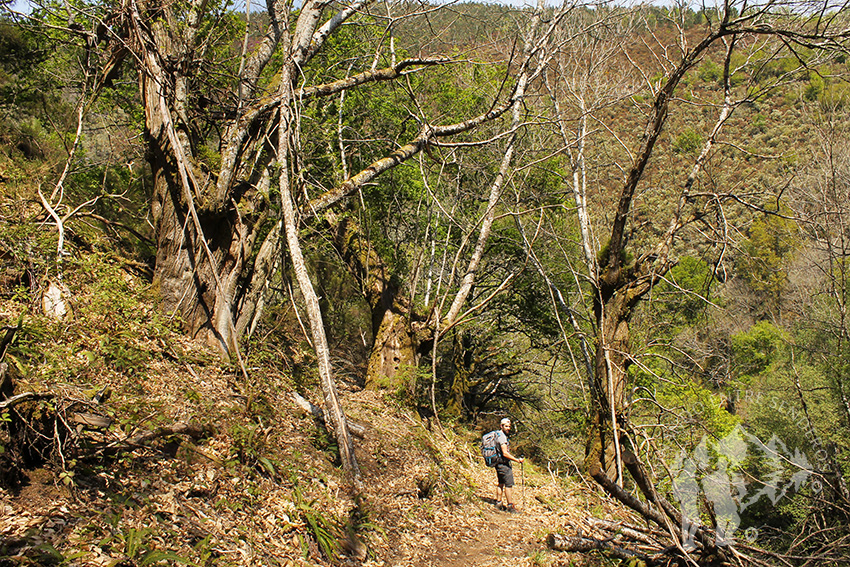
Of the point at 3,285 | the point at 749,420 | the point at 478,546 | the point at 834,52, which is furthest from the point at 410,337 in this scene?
the point at 749,420

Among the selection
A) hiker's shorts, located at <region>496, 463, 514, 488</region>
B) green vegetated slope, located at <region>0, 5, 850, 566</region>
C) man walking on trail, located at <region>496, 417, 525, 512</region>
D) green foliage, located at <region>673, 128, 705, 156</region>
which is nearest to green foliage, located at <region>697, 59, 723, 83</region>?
green foliage, located at <region>673, 128, 705, 156</region>

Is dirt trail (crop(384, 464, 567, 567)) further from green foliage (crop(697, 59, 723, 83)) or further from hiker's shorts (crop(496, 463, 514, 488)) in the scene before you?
green foliage (crop(697, 59, 723, 83))

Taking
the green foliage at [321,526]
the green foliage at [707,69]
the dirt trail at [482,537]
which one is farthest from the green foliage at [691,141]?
the green foliage at [321,526]

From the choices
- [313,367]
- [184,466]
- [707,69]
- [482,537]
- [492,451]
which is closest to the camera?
[184,466]

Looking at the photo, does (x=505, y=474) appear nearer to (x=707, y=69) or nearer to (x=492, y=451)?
(x=492, y=451)

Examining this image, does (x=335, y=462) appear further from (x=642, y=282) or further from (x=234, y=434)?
(x=642, y=282)

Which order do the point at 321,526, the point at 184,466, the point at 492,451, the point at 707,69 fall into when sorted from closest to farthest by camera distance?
1. the point at 184,466
2. the point at 321,526
3. the point at 492,451
4. the point at 707,69

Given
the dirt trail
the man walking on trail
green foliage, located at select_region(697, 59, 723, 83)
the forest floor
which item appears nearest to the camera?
the forest floor

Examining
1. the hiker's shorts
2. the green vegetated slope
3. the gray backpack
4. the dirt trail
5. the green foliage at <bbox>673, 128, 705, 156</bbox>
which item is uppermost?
the green foliage at <bbox>673, 128, 705, 156</bbox>

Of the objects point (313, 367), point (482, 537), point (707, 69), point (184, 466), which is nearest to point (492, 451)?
point (482, 537)

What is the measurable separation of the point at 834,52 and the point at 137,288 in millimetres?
8435

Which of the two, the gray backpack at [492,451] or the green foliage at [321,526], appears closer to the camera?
the green foliage at [321,526]

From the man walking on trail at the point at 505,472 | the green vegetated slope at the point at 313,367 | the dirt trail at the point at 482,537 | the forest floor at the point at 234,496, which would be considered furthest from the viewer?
the man walking on trail at the point at 505,472

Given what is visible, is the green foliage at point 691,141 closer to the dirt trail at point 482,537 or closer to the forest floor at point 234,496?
the forest floor at point 234,496
